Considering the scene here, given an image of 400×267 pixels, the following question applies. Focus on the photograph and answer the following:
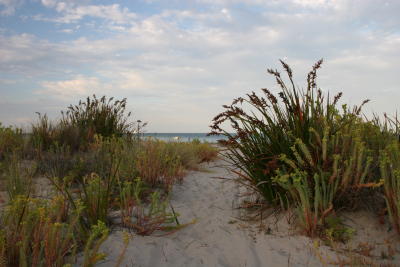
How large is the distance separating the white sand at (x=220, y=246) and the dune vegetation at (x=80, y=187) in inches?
7.0

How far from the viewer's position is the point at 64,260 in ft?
8.15

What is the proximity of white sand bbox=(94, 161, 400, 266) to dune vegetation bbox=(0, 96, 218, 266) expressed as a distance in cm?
18

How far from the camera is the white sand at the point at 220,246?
2758mm

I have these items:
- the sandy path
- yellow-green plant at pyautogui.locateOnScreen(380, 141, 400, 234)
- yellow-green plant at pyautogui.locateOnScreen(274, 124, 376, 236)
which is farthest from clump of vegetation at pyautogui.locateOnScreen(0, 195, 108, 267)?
yellow-green plant at pyautogui.locateOnScreen(380, 141, 400, 234)

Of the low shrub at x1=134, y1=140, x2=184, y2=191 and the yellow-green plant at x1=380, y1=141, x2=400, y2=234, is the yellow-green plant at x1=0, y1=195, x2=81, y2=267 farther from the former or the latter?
the yellow-green plant at x1=380, y1=141, x2=400, y2=234

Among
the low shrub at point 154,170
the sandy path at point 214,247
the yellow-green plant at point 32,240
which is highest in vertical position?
the low shrub at point 154,170

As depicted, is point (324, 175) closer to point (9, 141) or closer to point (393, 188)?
point (393, 188)

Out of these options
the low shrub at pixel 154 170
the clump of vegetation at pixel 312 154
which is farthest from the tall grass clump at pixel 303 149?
the low shrub at pixel 154 170

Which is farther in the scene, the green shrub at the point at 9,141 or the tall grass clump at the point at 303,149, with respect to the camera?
the green shrub at the point at 9,141

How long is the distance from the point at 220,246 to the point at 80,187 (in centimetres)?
234

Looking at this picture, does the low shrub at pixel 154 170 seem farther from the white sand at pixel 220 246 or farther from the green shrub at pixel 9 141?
the green shrub at pixel 9 141

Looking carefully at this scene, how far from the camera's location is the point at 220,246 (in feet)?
10.1

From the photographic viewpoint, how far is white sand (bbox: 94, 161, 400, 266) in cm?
276

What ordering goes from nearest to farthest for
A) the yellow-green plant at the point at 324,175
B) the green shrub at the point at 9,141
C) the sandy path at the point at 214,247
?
A: 1. the sandy path at the point at 214,247
2. the yellow-green plant at the point at 324,175
3. the green shrub at the point at 9,141
